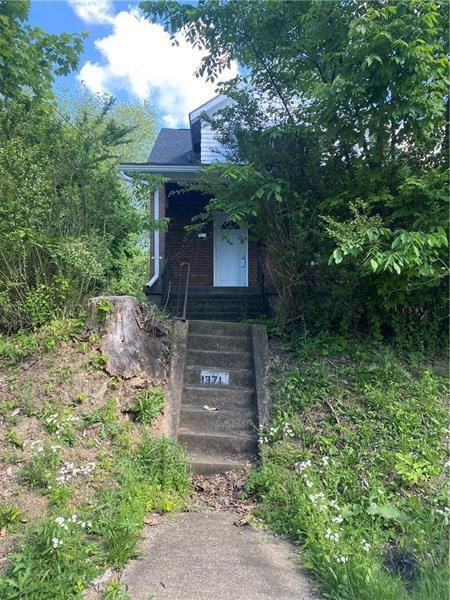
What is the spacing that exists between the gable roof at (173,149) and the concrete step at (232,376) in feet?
23.1

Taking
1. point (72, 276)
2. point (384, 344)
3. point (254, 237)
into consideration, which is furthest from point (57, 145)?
point (384, 344)

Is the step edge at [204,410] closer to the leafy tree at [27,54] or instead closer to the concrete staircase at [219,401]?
the concrete staircase at [219,401]

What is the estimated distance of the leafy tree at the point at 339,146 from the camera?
4473 mm

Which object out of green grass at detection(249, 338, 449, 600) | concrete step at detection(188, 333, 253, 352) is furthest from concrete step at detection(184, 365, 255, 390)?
concrete step at detection(188, 333, 253, 352)

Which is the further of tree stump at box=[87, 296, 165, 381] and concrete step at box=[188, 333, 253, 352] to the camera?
concrete step at box=[188, 333, 253, 352]

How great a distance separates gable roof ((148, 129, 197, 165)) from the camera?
11730 mm

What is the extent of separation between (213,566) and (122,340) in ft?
8.56

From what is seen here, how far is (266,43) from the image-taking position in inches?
248

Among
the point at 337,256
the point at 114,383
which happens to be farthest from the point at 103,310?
the point at 337,256

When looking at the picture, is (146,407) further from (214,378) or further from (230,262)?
(230,262)

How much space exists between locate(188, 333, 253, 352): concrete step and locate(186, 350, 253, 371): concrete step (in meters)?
0.14

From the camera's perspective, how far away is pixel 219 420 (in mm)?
4691

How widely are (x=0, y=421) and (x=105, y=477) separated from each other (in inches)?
44.4

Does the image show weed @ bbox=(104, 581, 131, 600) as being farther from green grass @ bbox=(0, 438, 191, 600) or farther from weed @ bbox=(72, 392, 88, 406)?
weed @ bbox=(72, 392, 88, 406)
